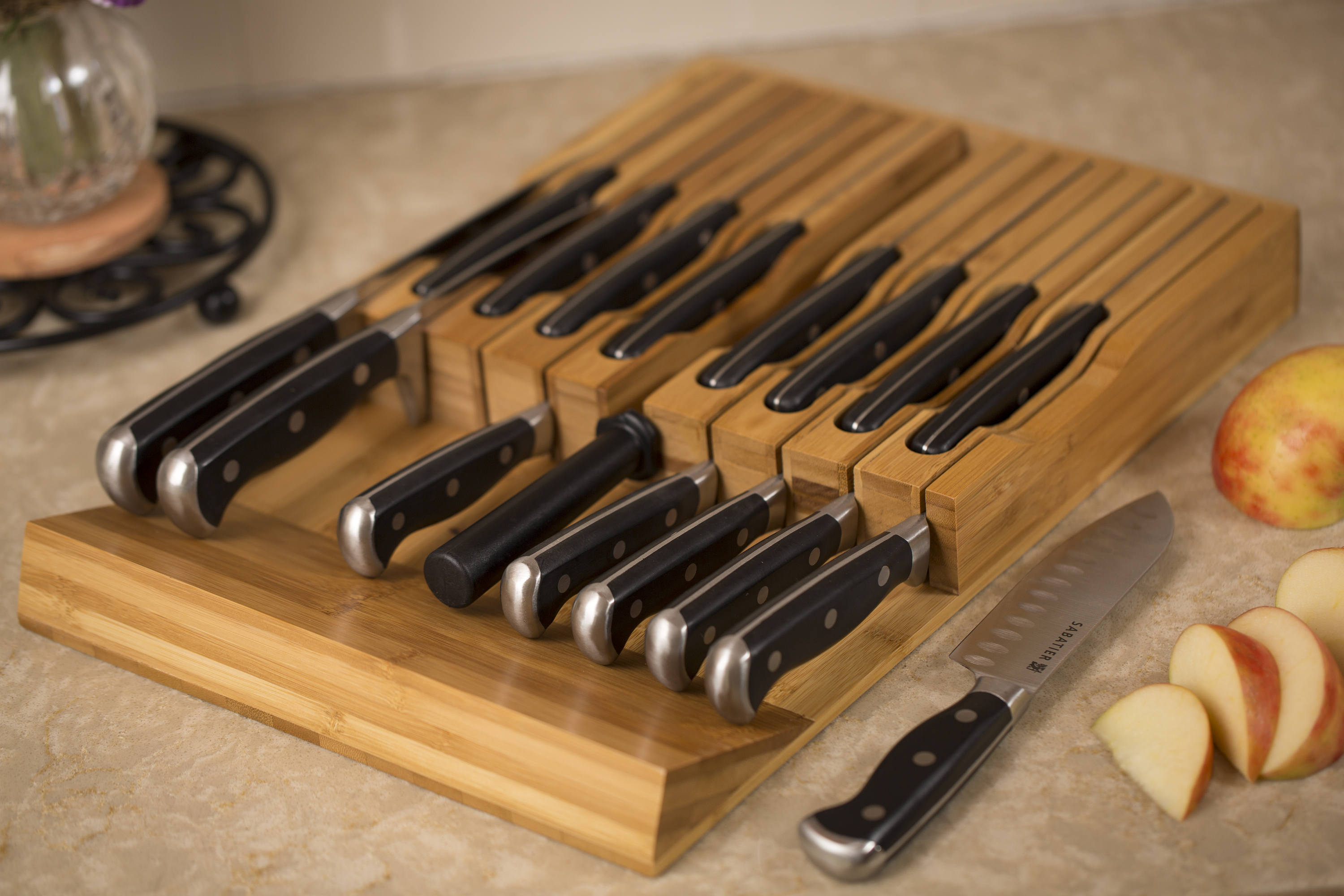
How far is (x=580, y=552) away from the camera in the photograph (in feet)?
2.55

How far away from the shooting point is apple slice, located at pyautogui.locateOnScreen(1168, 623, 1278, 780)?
0.71m

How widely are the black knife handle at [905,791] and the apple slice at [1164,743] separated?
6 cm

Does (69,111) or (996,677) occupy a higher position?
(69,111)

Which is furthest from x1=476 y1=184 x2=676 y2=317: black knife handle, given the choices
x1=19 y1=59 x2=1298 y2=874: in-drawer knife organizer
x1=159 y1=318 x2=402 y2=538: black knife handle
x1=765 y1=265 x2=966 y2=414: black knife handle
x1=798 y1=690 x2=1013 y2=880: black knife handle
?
x1=798 y1=690 x2=1013 y2=880: black knife handle

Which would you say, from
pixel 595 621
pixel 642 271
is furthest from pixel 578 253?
pixel 595 621

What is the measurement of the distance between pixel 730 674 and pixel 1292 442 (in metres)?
0.41

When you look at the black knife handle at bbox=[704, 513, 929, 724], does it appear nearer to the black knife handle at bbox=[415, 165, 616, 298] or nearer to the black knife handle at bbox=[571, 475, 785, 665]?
the black knife handle at bbox=[571, 475, 785, 665]

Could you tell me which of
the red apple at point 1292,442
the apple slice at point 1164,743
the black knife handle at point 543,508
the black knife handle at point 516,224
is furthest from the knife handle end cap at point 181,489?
the red apple at point 1292,442

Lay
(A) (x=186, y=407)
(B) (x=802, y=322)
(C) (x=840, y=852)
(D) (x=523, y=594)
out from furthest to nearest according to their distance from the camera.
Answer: (B) (x=802, y=322)
(A) (x=186, y=407)
(D) (x=523, y=594)
(C) (x=840, y=852)

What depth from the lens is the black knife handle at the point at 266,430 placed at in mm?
830

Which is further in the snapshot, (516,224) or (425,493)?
(516,224)

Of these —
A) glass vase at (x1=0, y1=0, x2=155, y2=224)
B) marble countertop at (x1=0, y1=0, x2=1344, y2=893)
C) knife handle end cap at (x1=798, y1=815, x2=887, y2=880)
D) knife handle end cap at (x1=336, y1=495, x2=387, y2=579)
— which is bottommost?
marble countertop at (x1=0, y1=0, x2=1344, y2=893)

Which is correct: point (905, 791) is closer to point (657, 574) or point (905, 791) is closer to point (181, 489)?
point (657, 574)

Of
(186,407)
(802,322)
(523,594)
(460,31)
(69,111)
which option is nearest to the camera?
(523,594)
